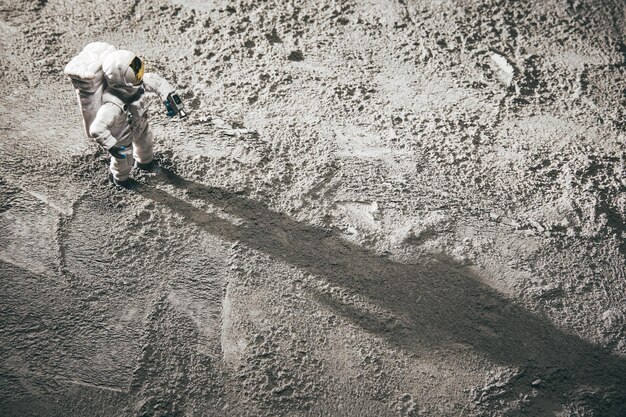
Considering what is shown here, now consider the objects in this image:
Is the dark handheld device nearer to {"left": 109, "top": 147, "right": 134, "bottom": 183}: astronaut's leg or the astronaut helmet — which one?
the astronaut helmet

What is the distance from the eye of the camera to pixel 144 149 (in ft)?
10.5

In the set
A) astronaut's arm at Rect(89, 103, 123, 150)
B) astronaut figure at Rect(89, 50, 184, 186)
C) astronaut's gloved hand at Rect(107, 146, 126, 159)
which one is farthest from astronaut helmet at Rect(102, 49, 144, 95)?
astronaut's gloved hand at Rect(107, 146, 126, 159)

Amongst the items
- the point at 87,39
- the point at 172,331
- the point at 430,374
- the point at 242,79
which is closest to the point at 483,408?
the point at 430,374

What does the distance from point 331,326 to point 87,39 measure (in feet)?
9.72

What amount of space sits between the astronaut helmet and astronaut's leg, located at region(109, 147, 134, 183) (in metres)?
0.45

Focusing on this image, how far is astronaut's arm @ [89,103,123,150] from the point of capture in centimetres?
274

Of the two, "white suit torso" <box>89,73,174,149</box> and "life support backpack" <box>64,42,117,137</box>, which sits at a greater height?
"life support backpack" <box>64,42,117,137</box>

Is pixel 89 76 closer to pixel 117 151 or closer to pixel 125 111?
pixel 125 111

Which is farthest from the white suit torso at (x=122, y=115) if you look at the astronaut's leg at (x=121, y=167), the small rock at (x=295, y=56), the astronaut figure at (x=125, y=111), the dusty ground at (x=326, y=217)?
the small rock at (x=295, y=56)

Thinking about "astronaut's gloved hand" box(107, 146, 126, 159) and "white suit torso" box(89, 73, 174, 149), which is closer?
"white suit torso" box(89, 73, 174, 149)

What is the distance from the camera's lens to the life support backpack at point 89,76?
2.67 meters

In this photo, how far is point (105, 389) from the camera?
255 centimetres

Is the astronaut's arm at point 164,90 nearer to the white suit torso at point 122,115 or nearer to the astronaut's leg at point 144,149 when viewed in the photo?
the white suit torso at point 122,115

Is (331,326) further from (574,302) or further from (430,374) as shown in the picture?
(574,302)
